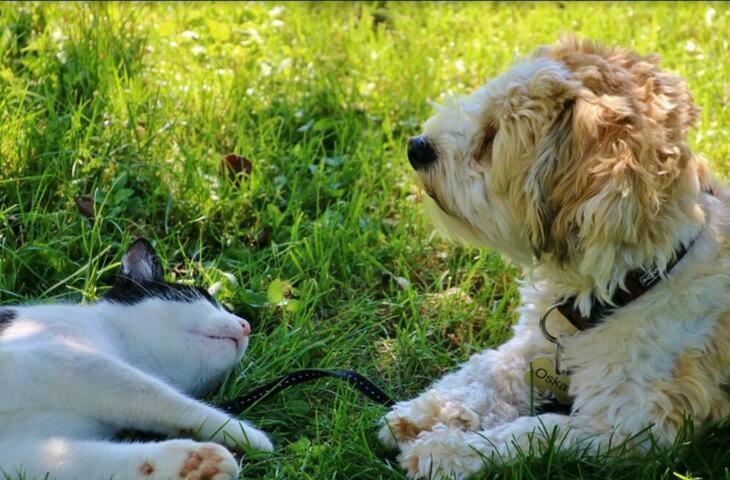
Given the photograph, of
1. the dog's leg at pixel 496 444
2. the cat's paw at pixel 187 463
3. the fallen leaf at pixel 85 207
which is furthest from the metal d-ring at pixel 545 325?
the fallen leaf at pixel 85 207

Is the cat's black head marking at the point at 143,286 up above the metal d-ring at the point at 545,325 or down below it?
below

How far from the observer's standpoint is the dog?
2729mm

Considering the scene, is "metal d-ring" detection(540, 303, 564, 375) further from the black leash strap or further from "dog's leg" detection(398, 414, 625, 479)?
the black leash strap

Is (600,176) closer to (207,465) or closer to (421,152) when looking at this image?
(421,152)

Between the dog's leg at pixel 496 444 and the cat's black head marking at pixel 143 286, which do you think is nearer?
the dog's leg at pixel 496 444

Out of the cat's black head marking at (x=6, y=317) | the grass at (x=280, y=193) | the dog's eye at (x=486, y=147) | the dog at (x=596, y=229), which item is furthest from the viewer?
the grass at (x=280, y=193)

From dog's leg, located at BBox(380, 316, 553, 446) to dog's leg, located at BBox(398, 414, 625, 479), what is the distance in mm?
133

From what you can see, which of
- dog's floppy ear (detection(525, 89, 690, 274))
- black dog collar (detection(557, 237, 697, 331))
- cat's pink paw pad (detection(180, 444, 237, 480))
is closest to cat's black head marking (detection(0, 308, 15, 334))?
cat's pink paw pad (detection(180, 444, 237, 480))

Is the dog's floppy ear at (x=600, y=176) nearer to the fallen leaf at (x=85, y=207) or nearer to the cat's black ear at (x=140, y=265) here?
the cat's black ear at (x=140, y=265)

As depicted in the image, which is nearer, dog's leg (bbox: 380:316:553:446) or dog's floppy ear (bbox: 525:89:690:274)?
dog's floppy ear (bbox: 525:89:690:274)

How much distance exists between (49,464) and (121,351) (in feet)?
2.26

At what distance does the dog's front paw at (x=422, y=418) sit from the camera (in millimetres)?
3051

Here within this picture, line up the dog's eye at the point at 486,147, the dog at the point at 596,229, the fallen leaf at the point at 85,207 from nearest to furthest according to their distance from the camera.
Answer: the dog at the point at 596,229 → the dog's eye at the point at 486,147 → the fallen leaf at the point at 85,207

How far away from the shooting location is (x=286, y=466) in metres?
2.92
